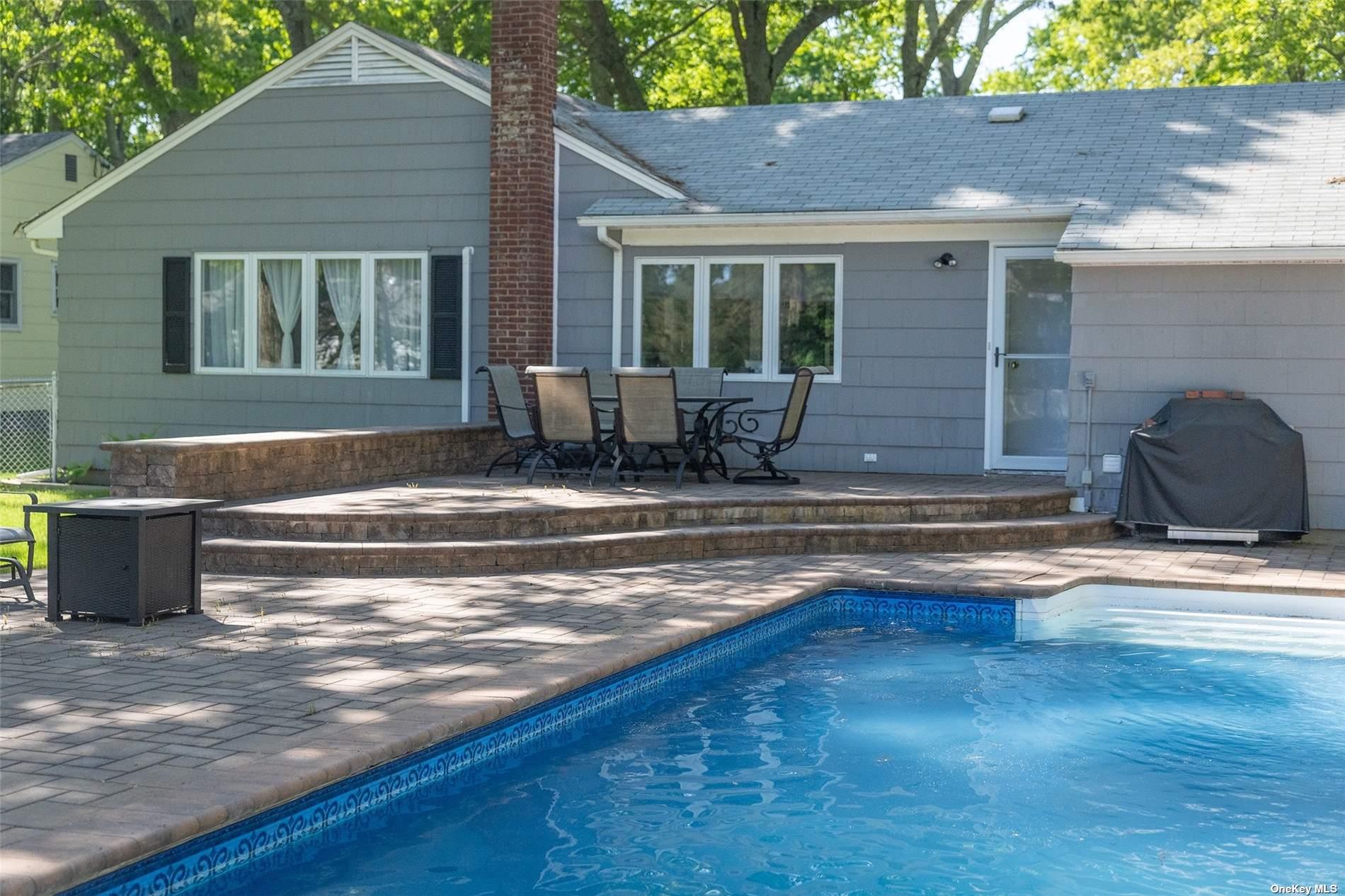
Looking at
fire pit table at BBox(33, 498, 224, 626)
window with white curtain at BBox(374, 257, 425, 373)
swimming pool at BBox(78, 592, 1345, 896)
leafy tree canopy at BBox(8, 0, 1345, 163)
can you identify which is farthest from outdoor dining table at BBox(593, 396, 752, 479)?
leafy tree canopy at BBox(8, 0, 1345, 163)

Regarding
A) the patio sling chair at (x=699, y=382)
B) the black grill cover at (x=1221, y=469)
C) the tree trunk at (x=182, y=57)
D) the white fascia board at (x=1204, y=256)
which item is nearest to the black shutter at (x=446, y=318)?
the patio sling chair at (x=699, y=382)

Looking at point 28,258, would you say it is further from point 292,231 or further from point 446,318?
point 446,318

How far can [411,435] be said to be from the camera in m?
11.1

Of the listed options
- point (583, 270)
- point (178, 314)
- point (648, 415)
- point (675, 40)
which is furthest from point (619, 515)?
point (675, 40)

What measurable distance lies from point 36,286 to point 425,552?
18196mm

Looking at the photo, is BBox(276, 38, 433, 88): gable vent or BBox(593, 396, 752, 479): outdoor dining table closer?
BBox(593, 396, 752, 479): outdoor dining table

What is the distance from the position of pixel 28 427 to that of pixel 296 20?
8.56 m

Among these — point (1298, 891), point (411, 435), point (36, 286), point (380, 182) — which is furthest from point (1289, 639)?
point (36, 286)

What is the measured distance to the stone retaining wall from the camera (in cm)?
869

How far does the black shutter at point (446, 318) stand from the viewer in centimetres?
1288

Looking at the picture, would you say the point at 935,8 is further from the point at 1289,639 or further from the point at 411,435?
the point at 1289,639

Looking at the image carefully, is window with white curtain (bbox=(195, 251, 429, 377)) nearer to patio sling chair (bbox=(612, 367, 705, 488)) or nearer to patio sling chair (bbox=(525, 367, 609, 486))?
patio sling chair (bbox=(525, 367, 609, 486))

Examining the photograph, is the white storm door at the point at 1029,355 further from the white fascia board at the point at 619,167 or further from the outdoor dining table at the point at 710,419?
the white fascia board at the point at 619,167

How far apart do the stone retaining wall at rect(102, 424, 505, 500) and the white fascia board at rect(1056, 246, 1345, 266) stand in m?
5.15
